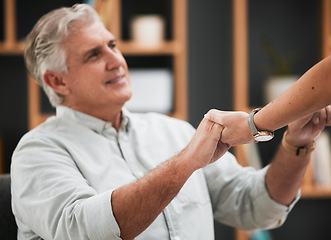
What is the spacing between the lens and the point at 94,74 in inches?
65.6

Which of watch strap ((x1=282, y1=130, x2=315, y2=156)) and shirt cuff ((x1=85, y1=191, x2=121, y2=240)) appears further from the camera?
watch strap ((x1=282, y1=130, x2=315, y2=156))

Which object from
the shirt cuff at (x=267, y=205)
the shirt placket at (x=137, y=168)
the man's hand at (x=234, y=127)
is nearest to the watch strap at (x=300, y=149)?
the shirt cuff at (x=267, y=205)

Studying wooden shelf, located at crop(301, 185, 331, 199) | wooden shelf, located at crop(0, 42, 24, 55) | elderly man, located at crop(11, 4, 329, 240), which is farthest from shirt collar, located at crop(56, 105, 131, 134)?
wooden shelf, located at crop(301, 185, 331, 199)

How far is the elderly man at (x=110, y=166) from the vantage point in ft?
4.11

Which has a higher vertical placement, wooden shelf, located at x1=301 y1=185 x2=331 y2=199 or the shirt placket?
the shirt placket

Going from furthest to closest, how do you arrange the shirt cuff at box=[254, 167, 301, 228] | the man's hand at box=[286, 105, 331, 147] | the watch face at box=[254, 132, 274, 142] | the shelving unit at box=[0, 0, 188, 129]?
the shelving unit at box=[0, 0, 188, 129] → the shirt cuff at box=[254, 167, 301, 228] → the man's hand at box=[286, 105, 331, 147] → the watch face at box=[254, 132, 274, 142]

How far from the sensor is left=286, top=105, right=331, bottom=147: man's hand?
1.35 metres

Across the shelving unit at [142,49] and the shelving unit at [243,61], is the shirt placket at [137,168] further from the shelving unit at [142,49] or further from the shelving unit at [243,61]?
the shelving unit at [243,61]

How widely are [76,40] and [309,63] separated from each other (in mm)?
2055

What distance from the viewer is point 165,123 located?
1.77 meters

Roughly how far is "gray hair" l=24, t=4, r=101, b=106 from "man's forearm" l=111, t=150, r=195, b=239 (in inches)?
24.7

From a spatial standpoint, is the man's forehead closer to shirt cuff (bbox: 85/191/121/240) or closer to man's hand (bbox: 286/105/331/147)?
shirt cuff (bbox: 85/191/121/240)

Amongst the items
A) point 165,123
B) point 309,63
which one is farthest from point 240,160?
point 165,123

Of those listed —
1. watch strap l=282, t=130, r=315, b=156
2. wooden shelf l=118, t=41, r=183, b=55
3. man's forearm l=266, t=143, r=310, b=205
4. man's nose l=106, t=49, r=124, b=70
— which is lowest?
man's forearm l=266, t=143, r=310, b=205
